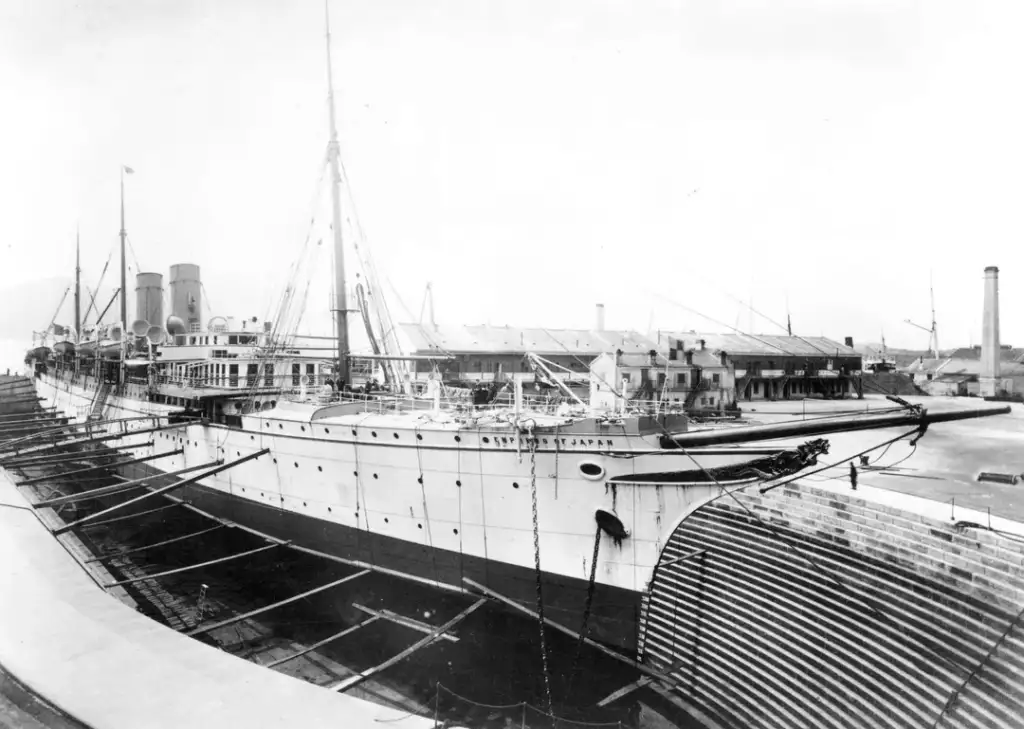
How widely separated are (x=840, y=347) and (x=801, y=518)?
4164 centimetres

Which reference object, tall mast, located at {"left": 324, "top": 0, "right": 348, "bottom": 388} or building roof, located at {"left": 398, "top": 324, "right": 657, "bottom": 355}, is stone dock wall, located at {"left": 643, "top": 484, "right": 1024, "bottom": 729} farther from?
building roof, located at {"left": 398, "top": 324, "right": 657, "bottom": 355}

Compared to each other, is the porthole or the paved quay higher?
the paved quay

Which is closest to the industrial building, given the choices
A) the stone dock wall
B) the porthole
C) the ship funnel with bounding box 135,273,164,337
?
the porthole

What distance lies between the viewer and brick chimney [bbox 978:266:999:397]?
842 inches

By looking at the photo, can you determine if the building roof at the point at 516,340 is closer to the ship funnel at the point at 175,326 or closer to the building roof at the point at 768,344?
the building roof at the point at 768,344

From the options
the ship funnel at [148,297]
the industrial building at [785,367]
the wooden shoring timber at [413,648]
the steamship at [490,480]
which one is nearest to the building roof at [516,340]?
the industrial building at [785,367]

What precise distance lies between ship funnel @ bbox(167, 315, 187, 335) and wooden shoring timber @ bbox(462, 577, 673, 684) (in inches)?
931

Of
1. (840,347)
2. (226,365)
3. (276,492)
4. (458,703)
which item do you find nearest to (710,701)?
(458,703)

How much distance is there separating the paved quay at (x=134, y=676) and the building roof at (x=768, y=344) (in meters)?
36.6

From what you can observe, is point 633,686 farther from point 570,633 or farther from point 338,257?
point 338,257

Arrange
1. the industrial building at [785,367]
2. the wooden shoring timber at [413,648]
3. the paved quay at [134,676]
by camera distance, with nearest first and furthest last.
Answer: the paved quay at [134,676] → the wooden shoring timber at [413,648] → the industrial building at [785,367]

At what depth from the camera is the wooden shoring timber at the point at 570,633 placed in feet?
35.0

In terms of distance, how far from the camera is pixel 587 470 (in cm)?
1206

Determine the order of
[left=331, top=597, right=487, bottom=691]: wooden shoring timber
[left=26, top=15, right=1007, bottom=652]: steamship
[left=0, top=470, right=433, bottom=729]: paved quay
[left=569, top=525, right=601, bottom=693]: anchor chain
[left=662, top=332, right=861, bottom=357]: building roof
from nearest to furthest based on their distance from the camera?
[left=0, top=470, right=433, bottom=729]: paved quay → [left=331, top=597, right=487, bottom=691]: wooden shoring timber → [left=569, top=525, right=601, bottom=693]: anchor chain → [left=26, top=15, right=1007, bottom=652]: steamship → [left=662, top=332, right=861, bottom=357]: building roof
